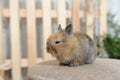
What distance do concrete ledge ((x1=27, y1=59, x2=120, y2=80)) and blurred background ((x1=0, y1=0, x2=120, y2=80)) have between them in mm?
825

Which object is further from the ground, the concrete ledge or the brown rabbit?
the brown rabbit

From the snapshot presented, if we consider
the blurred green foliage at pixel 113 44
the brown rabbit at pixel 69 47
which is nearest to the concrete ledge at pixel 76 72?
the brown rabbit at pixel 69 47

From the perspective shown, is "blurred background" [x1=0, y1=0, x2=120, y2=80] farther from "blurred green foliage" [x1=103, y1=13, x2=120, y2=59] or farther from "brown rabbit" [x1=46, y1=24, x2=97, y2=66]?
"brown rabbit" [x1=46, y1=24, x2=97, y2=66]

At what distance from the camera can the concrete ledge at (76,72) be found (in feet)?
2.75

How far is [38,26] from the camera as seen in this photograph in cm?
194

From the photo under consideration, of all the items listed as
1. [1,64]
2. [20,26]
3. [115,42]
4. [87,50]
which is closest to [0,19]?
[20,26]

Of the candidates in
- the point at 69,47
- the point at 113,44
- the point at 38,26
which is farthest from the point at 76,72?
the point at 38,26

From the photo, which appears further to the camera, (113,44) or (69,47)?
(113,44)

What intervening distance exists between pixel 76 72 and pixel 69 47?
0.30ft

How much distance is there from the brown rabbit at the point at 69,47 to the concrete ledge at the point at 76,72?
0.03 meters

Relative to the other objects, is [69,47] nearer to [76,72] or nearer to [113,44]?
[76,72]

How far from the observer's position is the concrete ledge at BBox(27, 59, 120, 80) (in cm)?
84

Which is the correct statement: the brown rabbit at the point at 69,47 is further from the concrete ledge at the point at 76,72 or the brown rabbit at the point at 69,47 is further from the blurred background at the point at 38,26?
the blurred background at the point at 38,26

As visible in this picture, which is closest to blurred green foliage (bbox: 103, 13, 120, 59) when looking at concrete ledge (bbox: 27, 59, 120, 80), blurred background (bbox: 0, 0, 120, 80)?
blurred background (bbox: 0, 0, 120, 80)
